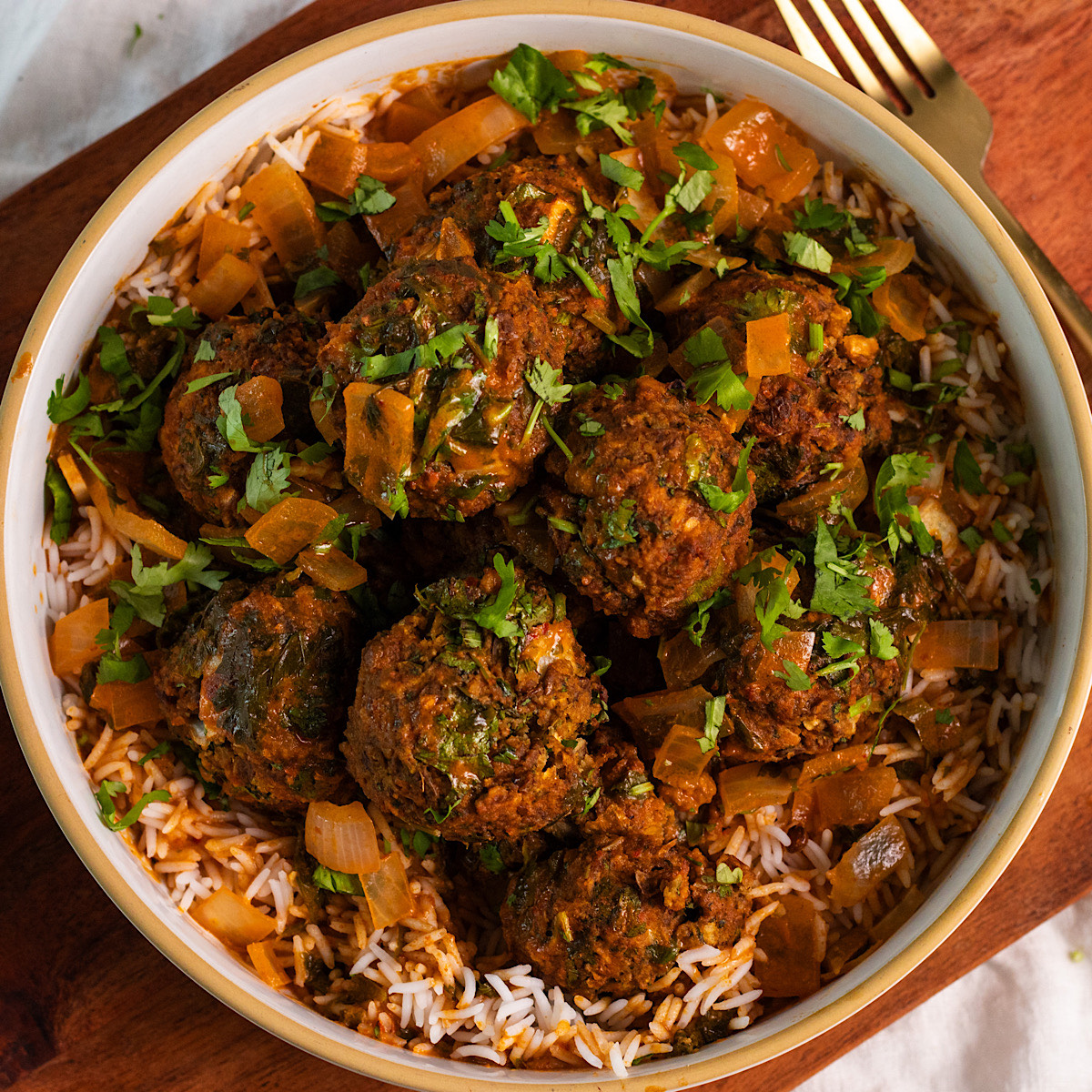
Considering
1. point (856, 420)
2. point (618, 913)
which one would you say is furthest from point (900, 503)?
point (618, 913)

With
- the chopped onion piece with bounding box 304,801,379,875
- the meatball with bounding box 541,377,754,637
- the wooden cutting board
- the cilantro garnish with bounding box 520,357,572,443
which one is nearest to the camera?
the meatball with bounding box 541,377,754,637

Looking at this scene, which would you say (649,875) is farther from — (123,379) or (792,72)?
(792,72)

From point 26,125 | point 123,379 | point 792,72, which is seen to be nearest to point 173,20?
point 26,125

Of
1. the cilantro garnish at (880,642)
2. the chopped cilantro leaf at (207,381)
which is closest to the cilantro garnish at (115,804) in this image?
the chopped cilantro leaf at (207,381)

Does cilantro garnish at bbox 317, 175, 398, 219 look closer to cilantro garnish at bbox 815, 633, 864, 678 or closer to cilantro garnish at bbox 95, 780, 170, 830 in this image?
cilantro garnish at bbox 95, 780, 170, 830

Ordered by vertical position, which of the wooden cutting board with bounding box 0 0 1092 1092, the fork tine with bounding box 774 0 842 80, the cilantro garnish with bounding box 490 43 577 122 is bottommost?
the wooden cutting board with bounding box 0 0 1092 1092

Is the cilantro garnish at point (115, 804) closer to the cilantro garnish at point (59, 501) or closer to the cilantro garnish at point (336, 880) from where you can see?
the cilantro garnish at point (336, 880)

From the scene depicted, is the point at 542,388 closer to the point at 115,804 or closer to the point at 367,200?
the point at 367,200

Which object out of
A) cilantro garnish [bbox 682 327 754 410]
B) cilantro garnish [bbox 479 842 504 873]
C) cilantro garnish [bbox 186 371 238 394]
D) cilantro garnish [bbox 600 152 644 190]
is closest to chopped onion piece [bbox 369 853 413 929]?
cilantro garnish [bbox 479 842 504 873]
